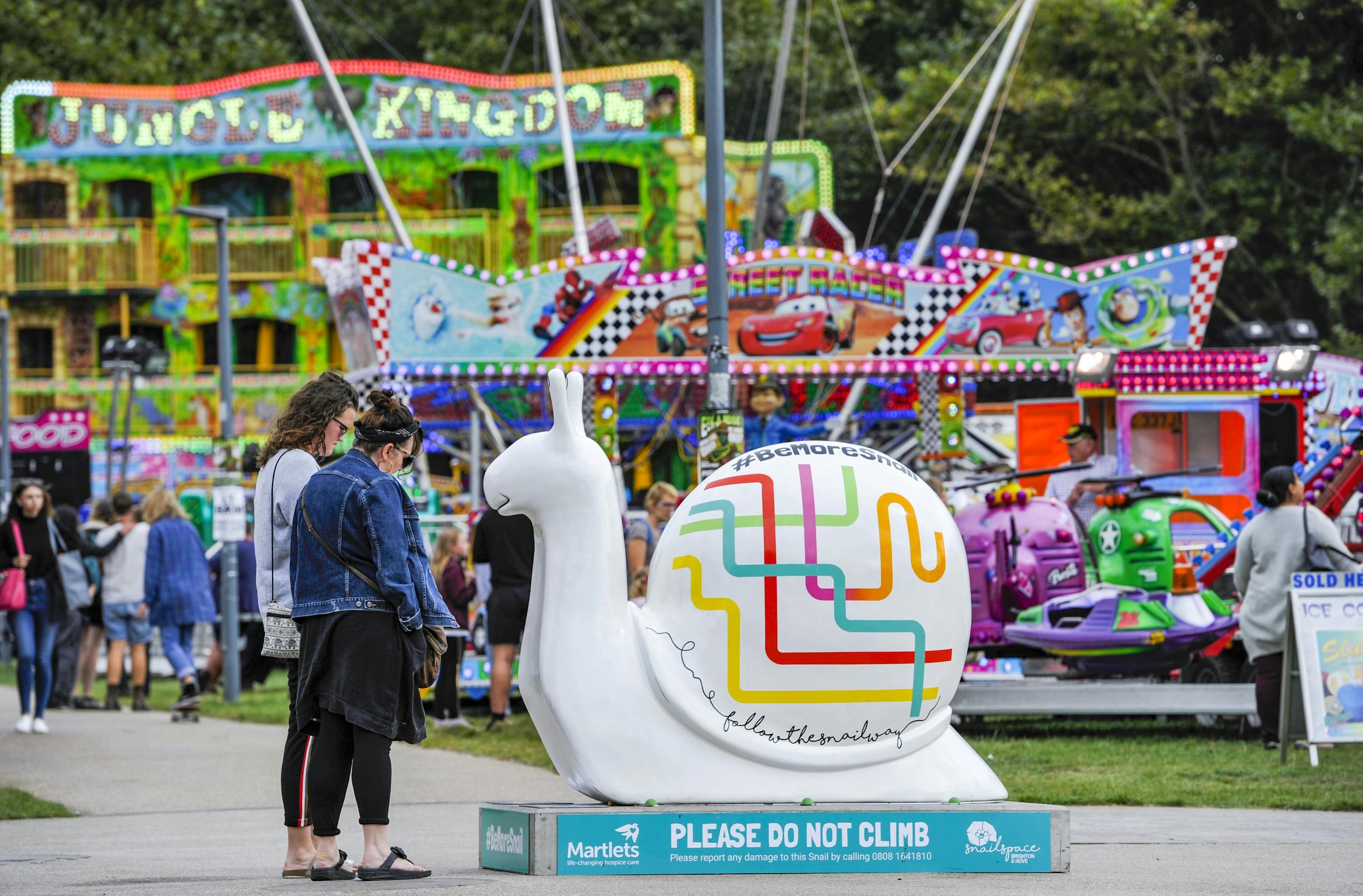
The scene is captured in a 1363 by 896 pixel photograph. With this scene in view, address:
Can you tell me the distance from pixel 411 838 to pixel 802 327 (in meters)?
8.60

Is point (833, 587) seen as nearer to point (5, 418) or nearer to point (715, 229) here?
point (715, 229)

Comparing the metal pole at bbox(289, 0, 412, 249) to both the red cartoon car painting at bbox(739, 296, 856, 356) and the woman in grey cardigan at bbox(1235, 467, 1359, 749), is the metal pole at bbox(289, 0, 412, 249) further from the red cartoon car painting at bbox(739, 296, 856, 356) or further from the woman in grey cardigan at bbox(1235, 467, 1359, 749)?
the woman in grey cardigan at bbox(1235, 467, 1359, 749)

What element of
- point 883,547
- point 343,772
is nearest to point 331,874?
point 343,772

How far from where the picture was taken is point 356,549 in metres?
6.37

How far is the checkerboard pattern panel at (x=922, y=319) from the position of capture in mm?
16125

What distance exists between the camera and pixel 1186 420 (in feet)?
53.1

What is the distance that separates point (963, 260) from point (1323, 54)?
18527mm

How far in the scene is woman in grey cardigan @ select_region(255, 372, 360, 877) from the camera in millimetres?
6617

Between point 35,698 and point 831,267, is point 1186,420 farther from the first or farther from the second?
point 35,698

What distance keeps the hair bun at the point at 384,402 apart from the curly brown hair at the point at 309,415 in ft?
1.03

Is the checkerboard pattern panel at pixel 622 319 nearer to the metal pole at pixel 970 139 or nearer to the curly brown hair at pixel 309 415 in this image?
the metal pole at pixel 970 139

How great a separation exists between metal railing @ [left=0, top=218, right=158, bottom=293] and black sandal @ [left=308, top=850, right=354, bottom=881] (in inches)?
1302

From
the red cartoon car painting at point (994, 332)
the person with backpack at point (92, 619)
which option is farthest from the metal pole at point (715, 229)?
the person with backpack at point (92, 619)

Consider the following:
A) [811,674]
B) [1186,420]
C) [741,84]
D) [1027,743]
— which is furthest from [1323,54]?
[811,674]
